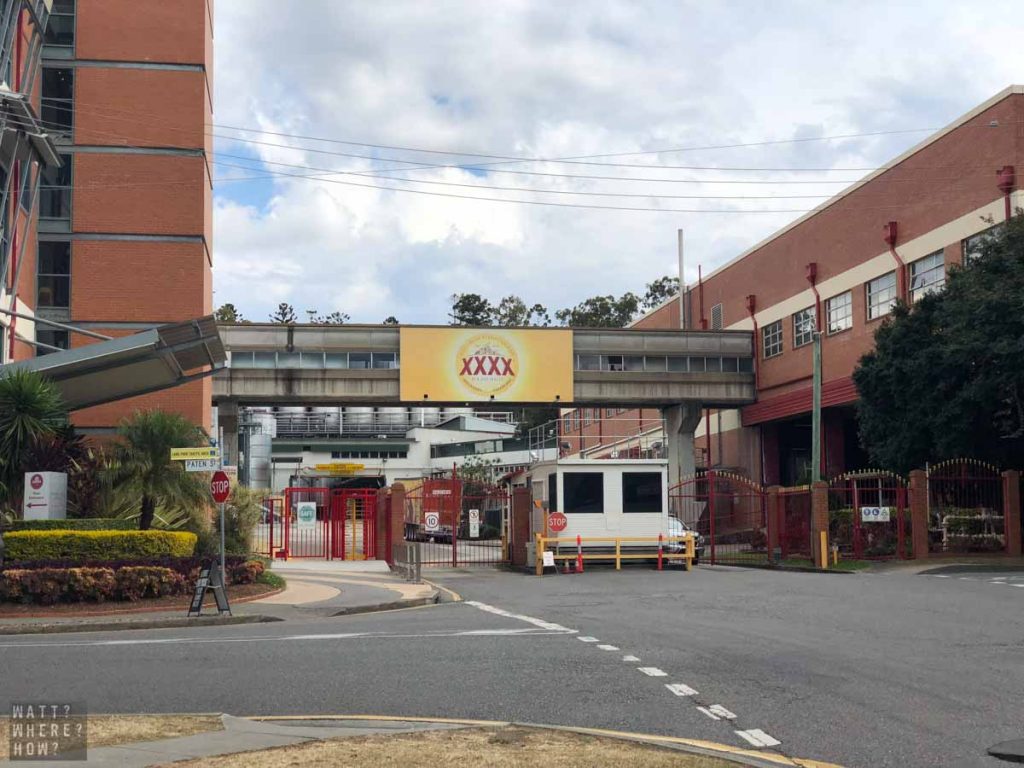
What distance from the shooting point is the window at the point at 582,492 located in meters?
31.0

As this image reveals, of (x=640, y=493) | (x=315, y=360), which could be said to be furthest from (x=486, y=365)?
(x=640, y=493)

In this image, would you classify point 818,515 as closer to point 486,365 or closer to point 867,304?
point 867,304

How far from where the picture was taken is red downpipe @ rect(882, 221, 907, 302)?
136 ft

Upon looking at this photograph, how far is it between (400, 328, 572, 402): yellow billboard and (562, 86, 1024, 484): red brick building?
9390mm

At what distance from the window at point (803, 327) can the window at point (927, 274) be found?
23.7 feet

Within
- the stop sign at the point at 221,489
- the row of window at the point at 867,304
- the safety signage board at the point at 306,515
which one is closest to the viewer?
the stop sign at the point at 221,489

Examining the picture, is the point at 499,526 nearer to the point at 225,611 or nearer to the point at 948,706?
the point at 225,611

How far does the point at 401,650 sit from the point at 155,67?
30.8 meters

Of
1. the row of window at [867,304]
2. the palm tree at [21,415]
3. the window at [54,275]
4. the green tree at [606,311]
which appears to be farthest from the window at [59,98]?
the green tree at [606,311]

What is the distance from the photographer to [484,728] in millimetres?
8523

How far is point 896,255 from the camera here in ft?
137

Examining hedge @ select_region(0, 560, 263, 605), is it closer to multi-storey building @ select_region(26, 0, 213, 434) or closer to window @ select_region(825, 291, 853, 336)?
multi-storey building @ select_region(26, 0, 213, 434)

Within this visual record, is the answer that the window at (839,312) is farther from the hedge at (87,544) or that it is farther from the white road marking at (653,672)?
the white road marking at (653,672)

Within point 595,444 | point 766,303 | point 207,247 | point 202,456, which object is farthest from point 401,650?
point 595,444
